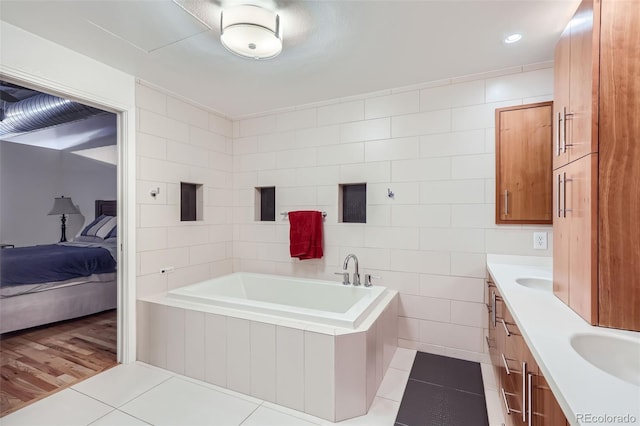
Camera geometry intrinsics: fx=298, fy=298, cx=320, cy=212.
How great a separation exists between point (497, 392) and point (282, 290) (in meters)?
2.01

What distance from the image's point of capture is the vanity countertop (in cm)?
69

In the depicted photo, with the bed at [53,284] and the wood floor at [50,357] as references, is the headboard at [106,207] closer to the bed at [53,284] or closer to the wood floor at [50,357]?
the bed at [53,284]

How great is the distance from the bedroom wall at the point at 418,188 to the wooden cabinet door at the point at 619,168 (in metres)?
1.23

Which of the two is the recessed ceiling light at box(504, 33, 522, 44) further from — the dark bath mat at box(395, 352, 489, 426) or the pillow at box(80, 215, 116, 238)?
the pillow at box(80, 215, 116, 238)

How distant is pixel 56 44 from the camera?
6.81 ft

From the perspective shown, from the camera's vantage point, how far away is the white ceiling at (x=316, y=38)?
170 cm

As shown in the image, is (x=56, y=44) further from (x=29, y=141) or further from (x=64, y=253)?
(x=29, y=141)

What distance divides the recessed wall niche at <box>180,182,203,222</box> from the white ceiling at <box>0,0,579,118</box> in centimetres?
101

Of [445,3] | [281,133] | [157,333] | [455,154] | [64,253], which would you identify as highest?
[445,3]

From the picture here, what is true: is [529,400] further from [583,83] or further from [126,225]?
[126,225]

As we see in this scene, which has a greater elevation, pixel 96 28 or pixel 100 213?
pixel 96 28

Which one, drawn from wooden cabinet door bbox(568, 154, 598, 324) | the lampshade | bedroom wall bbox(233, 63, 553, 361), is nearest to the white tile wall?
bedroom wall bbox(233, 63, 553, 361)

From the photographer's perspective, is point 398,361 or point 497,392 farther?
point 398,361

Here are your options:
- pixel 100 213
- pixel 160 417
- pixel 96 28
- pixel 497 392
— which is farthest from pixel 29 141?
pixel 497 392
